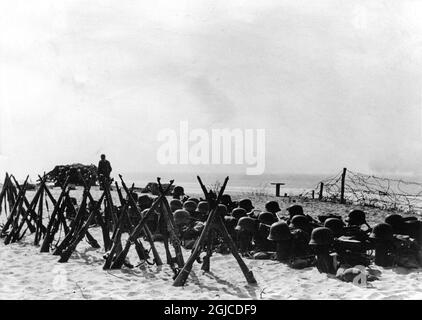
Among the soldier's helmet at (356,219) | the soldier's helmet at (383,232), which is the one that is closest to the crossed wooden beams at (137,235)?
the soldier's helmet at (383,232)

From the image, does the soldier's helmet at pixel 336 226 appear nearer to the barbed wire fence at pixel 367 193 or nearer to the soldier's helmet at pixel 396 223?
the soldier's helmet at pixel 396 223

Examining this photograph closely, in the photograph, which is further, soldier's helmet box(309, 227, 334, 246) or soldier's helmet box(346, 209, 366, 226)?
soldier's helmet box(346, 209, 366, 226)

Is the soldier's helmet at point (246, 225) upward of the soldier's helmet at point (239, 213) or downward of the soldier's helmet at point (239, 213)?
downward

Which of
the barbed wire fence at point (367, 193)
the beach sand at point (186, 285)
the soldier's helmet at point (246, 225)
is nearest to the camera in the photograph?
the beach sand at point (186, 285)

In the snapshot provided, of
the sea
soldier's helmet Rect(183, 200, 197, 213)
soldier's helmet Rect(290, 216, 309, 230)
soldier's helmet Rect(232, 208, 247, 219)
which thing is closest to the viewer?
soldier's helmet Rect(290, 216, 309, 230)

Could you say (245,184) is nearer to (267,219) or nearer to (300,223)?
(267,219)

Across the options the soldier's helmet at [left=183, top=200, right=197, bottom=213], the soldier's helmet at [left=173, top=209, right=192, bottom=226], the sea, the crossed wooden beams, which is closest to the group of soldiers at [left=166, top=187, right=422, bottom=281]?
the soldier's helmet at [left=173, top=209, right=192, bottom=226]

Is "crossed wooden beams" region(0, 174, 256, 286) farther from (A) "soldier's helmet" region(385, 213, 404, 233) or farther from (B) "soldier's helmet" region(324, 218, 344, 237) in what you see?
(A) "soldier's helmet" region(385, 213, 404, 233)

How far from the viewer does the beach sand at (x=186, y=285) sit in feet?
26.2

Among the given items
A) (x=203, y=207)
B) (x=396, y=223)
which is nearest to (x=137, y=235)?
(x=203, y=207)

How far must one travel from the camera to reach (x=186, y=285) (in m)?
8.70

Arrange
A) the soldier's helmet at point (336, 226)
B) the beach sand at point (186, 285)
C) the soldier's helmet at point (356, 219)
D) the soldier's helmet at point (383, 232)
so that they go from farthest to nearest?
the soldier's helmet at point (356, 219) → the soldier's helmet at point (336, 226) → the soldier's helmet at point (383, 232) → the beach sand at point (186, 285)

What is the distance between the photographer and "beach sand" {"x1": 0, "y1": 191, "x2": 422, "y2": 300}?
798 cm

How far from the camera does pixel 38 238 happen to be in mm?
13117
